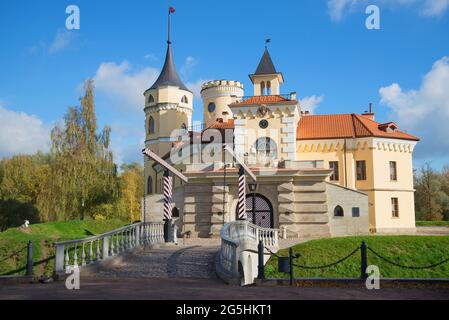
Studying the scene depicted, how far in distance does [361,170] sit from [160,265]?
23.7 metres

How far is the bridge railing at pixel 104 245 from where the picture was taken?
645 inches

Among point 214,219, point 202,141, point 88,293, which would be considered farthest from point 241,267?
point 202,141

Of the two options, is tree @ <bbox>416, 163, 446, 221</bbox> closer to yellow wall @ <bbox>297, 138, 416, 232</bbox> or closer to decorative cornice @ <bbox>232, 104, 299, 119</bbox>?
yellow wall @ <bbox>297, 138, 416, 232</bbox>

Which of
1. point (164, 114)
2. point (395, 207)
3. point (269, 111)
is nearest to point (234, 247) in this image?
point (269, 111)

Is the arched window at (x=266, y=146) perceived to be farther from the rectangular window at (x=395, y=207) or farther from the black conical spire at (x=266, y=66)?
the rectangular window at (x=395, y=207)

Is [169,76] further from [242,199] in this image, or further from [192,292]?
[192,292]

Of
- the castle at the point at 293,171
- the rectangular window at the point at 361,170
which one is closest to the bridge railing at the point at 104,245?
the castle at the point at 293,171

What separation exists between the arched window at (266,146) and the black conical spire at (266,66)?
706 centimetres

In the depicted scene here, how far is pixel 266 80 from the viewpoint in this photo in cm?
4022

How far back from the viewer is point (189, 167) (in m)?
33.5

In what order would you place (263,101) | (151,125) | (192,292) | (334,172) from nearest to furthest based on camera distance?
(192,292) → (263,101) → (334,172) → (151,125)

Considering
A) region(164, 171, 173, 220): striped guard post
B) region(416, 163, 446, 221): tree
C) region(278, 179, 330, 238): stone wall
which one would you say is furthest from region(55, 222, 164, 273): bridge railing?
region(416, 163, 446, 221): tree

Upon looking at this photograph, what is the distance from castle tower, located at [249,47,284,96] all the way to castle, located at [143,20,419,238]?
8 cm

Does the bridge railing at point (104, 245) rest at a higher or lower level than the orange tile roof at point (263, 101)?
lower
